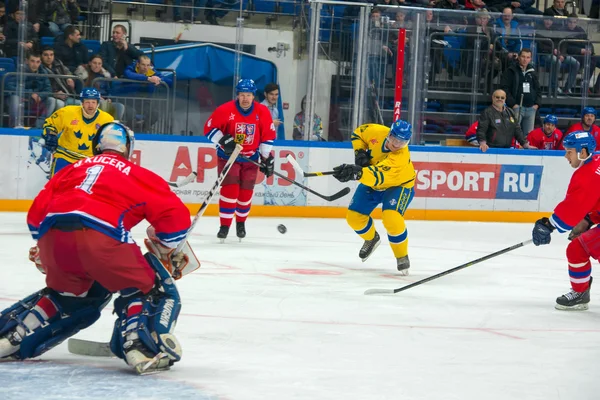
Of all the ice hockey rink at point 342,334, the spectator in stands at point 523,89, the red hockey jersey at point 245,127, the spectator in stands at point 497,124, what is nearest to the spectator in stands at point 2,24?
the ice hockey rink at point 342,334

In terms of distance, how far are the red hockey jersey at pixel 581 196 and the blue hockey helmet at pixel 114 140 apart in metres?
2.55

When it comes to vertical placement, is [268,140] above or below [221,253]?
above

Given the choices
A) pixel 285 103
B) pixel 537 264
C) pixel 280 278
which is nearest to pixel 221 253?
pixel 280 278

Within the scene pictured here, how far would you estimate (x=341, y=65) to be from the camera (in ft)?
36.4

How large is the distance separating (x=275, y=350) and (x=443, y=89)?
737cm

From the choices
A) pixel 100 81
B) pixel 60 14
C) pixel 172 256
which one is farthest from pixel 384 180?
pixel 60 14

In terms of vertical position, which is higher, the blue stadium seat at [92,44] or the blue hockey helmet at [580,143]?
the blue stadium seat at [92,44]

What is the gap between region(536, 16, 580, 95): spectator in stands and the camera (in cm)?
1187

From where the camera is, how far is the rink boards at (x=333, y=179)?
10.1 metres

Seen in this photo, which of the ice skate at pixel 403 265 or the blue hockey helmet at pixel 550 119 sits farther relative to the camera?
the blue hockey helmet at pixel 550 119

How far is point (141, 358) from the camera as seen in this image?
12.6 feet

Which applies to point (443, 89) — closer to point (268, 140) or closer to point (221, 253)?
point (268, 140)

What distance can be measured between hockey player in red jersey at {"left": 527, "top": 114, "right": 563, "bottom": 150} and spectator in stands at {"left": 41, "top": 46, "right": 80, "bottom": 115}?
509 centimetres

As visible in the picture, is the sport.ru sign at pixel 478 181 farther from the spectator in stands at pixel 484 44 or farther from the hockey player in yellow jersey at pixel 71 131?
the hockey player in yellow jersey at pixel 71 131
